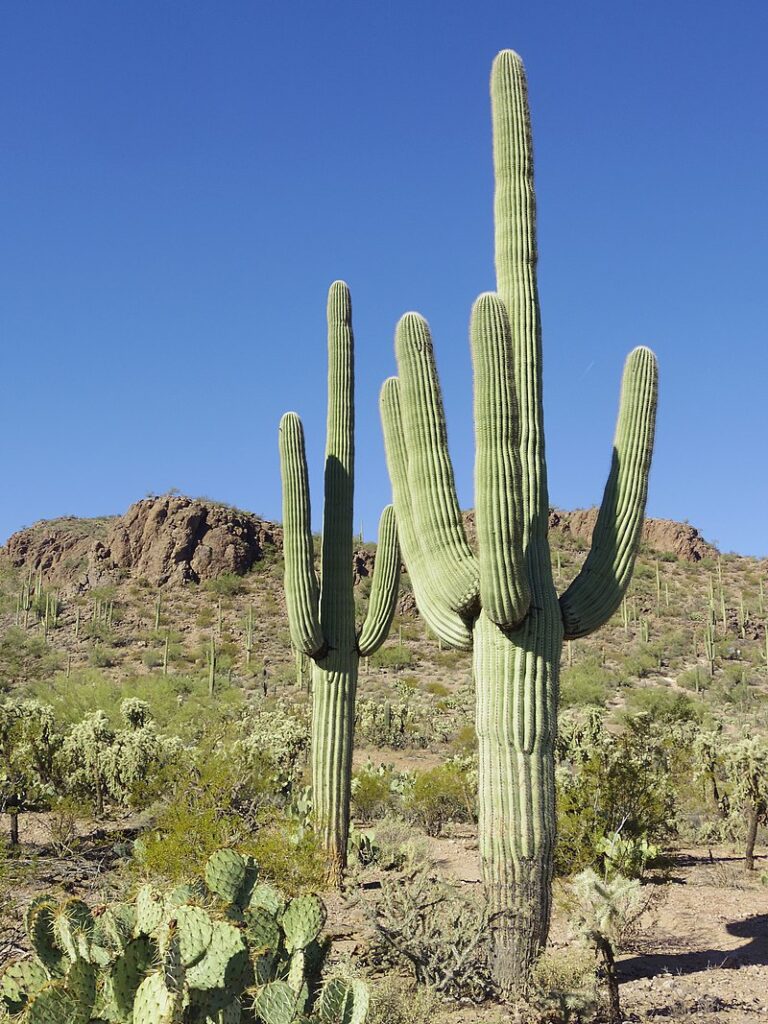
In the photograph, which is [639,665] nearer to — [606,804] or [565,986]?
[606,804]

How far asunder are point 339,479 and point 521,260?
4058mm

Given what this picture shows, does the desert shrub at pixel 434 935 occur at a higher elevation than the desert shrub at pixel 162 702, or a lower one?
lower

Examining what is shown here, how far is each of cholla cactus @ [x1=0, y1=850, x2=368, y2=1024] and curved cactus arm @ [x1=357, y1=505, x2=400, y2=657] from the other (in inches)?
232

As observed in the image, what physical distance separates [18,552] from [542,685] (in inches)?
2190

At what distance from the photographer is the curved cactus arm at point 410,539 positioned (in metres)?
8.06

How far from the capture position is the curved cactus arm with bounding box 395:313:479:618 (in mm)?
7930

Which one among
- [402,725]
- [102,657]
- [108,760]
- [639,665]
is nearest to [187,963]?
[108,760]

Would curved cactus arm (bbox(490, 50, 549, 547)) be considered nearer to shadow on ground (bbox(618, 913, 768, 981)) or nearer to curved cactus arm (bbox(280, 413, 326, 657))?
curved cactus arm (bbox(280, 413, 326, 657))

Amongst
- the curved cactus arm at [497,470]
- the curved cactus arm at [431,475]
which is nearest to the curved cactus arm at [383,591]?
the curved cactus arm at [431,475]

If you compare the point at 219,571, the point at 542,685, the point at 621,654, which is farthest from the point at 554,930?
the point at 219,571

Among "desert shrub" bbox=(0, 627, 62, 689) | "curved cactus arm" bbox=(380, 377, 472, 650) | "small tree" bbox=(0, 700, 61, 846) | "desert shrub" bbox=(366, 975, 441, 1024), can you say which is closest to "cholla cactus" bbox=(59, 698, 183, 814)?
"small tree" bbox=(0, 700, 61, 846)

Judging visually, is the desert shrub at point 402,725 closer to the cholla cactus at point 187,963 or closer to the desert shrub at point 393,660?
the desert shrub at point 393,660

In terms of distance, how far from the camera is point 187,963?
4.02 metres

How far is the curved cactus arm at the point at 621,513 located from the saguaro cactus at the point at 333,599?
3484mm
